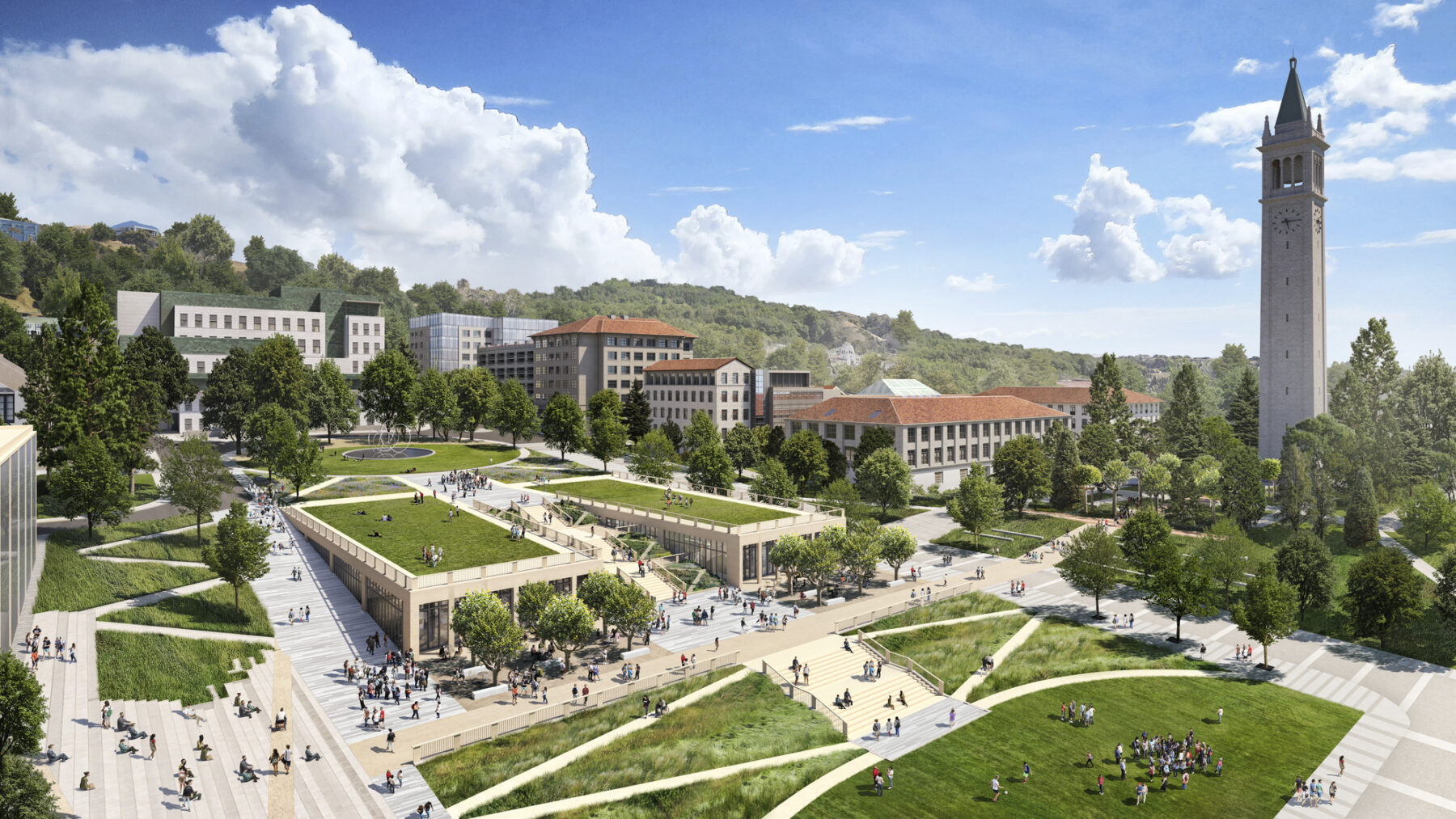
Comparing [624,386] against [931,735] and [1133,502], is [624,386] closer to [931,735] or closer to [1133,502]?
[1133,502]

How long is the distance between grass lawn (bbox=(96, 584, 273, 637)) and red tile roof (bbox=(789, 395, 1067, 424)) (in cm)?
6965

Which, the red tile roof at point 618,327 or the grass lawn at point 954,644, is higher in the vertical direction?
the red tile roof at point 618,327

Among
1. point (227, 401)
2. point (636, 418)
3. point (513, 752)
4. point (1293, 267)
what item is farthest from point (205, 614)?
point (1293, 267)

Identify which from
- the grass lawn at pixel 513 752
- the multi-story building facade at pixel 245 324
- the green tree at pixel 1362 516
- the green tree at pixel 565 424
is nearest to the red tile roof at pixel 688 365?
the green tree at pixel 565 424

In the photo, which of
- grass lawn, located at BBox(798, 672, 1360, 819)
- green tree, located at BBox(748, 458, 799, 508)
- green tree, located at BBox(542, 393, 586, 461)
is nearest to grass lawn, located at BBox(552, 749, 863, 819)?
grass lawn, located at BBox(798, 672, 1360, 819)

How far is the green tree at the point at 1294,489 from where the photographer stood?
75.7 metres

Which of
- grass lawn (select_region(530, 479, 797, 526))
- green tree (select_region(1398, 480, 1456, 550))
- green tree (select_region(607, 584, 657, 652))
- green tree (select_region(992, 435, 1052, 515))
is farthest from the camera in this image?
green tree (select_region(992, 435, 1052, 515))

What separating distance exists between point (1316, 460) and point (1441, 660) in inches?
1286

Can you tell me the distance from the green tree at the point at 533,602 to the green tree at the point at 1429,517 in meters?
74.1

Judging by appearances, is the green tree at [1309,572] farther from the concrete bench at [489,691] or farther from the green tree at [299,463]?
the green tree at [299,463]

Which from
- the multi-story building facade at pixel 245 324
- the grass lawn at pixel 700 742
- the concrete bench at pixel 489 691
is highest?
the multi-story building facade at pixel 245 324

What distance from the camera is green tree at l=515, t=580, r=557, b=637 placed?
4719cm

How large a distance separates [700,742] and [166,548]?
45.4 meters

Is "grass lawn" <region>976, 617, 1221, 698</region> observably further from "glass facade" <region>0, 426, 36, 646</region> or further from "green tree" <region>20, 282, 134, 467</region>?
"green tree" <region>20, 282, 134, 467</region>
